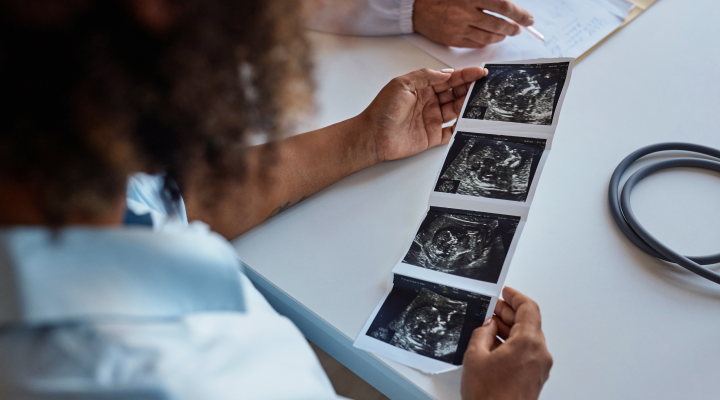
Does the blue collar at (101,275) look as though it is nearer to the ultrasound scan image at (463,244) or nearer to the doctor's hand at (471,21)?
the ultrasound scan image at (463,244)

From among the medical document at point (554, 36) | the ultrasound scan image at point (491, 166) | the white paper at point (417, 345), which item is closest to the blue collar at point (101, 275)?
the white paper at point (417, 345)

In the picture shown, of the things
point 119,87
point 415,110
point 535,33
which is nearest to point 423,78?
point 415,110

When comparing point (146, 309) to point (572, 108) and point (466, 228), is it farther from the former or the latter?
point (572, 108)

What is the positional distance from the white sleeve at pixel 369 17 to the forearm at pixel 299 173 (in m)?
0.31

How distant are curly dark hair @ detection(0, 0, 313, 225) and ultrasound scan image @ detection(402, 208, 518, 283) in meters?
0.42

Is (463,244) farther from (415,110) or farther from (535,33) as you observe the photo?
(535,33)

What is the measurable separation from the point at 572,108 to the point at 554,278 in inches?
15.5

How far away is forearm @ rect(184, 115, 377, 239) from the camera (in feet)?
2.53

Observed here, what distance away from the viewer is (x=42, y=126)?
306mm

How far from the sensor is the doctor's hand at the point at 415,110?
880mm

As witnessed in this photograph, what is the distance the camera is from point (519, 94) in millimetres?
894

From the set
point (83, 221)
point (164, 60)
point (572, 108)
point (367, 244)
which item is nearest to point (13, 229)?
point (83, 221)

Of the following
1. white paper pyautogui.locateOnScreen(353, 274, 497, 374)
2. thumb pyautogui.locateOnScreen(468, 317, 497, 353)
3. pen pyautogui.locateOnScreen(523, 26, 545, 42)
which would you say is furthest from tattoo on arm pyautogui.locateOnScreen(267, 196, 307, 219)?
pen pyautogui.locateOnScreen(523, 26, 545, 42)

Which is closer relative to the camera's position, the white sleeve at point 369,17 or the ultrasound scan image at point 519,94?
the ultrasound scan image at point 519,94
